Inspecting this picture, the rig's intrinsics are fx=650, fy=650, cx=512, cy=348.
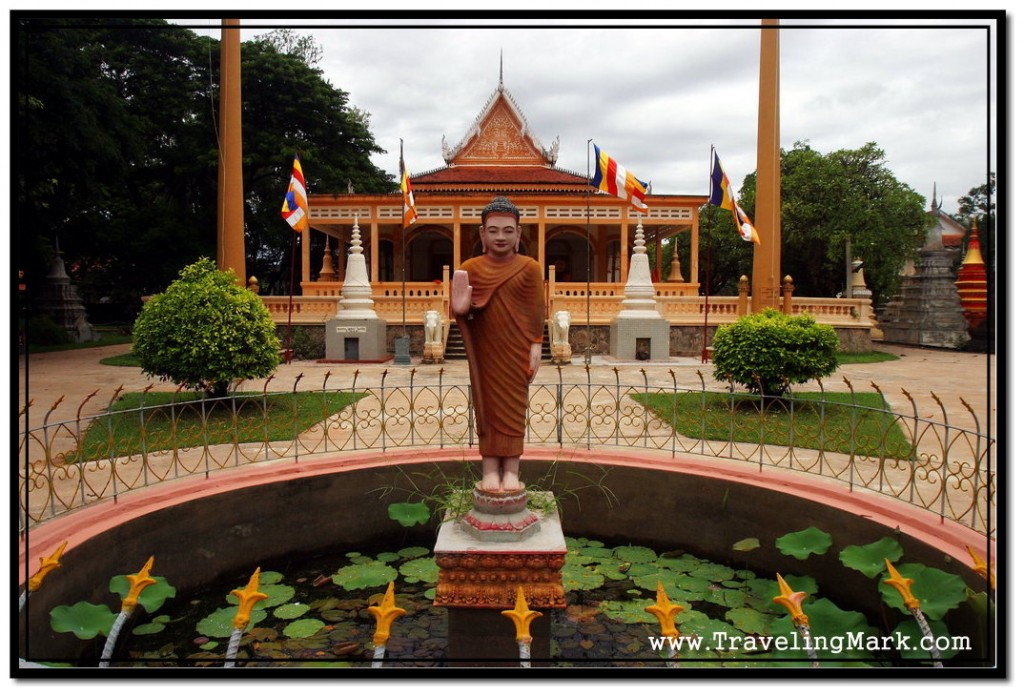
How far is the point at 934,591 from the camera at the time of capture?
3.44 meters

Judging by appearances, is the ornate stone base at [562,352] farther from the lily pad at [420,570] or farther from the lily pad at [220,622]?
the lily pad at [220,622]

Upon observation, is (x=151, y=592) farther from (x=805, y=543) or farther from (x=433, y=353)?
(x=433, y=353)

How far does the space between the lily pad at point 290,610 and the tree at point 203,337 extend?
16.5 feet

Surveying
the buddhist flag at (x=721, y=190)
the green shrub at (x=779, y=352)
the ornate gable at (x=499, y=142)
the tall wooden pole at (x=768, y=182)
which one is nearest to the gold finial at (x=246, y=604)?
the green shrub at (x=779, y=352)

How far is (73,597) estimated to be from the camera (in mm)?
3811

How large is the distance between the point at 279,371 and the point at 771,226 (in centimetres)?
1227

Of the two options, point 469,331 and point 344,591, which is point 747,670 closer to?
point 469,331

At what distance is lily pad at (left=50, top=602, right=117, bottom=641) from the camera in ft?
11.1

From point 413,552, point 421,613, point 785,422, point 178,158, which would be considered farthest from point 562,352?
point 178,158

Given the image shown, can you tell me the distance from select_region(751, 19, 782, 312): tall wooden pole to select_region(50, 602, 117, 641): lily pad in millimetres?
15558

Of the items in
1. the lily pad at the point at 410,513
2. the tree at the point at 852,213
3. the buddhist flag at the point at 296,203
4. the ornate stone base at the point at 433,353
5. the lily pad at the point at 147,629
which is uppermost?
the tree at the point at 852,213

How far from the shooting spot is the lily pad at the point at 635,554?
508 cm

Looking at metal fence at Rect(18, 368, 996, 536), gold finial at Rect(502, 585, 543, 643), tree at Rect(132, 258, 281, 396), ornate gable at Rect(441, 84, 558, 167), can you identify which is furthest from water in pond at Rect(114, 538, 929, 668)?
ornate gable at Rect(441, 84, 558, 167)

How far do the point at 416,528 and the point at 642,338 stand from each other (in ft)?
38.1
